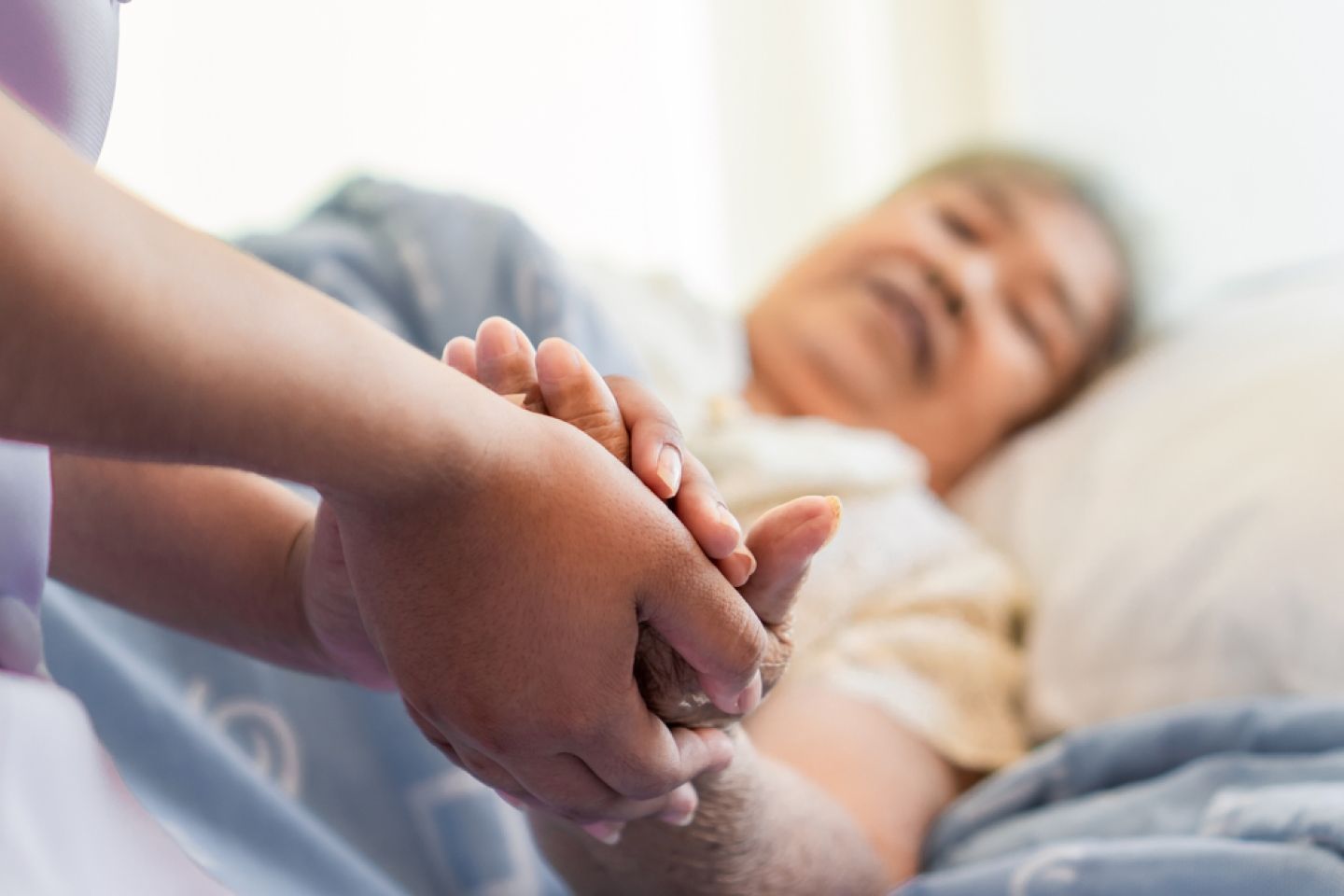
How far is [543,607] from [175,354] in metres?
0.14

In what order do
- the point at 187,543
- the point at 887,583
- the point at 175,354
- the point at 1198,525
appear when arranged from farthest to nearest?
the point at 887,583
the point at 1198,525
the point at 187,543
the point at 175,354

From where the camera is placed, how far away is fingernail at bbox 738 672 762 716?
0.40 metres

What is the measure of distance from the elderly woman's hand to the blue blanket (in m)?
0.22

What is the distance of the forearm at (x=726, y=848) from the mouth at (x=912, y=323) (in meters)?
0.77

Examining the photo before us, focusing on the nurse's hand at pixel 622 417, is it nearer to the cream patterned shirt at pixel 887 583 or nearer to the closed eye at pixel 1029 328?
the cream patterned shirt at pixel 887 583

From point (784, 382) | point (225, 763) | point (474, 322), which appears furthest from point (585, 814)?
point (784, 382)

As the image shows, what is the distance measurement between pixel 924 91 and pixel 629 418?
177 cm

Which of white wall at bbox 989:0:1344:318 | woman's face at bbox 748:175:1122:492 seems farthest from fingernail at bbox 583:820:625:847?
white wall at bbox 989:0:1344:318

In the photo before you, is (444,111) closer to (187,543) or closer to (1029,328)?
(1029,328)

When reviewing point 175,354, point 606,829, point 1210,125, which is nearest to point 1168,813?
point 606,829

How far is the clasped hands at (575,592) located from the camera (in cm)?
33

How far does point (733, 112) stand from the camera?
80.0 inches

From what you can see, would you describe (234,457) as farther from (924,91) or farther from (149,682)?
(924,91)

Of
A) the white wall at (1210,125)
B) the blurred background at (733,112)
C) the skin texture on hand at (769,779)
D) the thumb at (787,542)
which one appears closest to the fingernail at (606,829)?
the skin texture on hand at (769,779)
